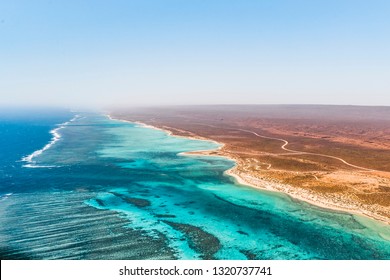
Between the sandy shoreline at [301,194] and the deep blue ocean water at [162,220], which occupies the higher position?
the sandy shoreline at [301,194]

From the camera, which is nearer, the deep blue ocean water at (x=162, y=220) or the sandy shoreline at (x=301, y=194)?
the deep blue ocean water at (x=162, y=220)

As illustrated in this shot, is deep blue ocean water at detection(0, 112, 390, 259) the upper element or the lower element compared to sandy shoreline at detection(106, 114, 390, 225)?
lower

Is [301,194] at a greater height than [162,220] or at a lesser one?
greater

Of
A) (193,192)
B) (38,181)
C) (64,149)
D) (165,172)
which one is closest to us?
(193,192)

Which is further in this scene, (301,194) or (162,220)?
(301,194)

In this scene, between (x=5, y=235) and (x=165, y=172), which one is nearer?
(x=5, y=235)

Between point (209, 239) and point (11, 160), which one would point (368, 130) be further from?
point (11, 160)

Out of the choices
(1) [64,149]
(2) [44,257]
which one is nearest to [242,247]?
(2) [44,257]

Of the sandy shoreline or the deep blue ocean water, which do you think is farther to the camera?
the sandy shoreline
